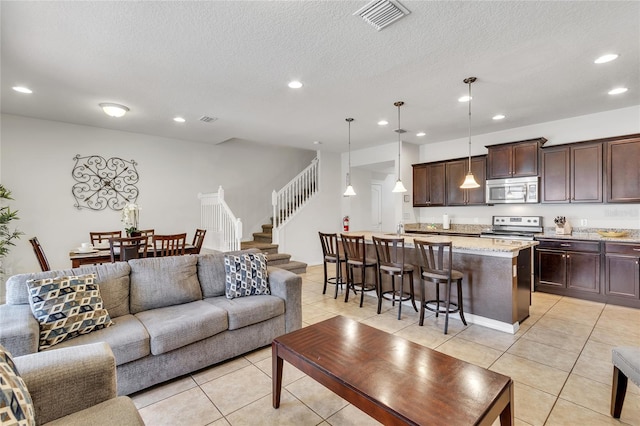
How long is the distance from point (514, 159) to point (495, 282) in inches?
115

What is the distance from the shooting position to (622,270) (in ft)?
13.2

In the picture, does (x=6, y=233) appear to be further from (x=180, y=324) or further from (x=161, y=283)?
(x=180, y=324)

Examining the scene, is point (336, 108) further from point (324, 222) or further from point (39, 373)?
point (39, 373)

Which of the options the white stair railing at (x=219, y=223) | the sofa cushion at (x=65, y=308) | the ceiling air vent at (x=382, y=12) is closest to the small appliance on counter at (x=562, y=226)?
the ceiling air vent at (x=382, y=12)

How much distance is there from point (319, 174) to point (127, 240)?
4.63 m

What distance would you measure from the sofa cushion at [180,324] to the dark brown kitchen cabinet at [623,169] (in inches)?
222

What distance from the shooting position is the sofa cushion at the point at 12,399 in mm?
969

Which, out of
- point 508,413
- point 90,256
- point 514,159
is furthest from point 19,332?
point 514,159

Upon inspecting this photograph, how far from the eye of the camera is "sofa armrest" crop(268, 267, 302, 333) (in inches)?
118

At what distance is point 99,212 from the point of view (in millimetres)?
5359

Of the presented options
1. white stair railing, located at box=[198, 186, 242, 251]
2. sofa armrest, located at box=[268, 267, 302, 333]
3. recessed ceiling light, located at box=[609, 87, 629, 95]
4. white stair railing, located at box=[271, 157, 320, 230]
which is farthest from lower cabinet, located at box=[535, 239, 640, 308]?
white stair railing, located at box=[198, 186, 242, 251]

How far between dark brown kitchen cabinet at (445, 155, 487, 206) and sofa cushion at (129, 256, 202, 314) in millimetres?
5196

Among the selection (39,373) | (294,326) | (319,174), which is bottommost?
(294,326)

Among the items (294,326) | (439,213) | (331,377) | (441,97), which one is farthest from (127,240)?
(439,213)
